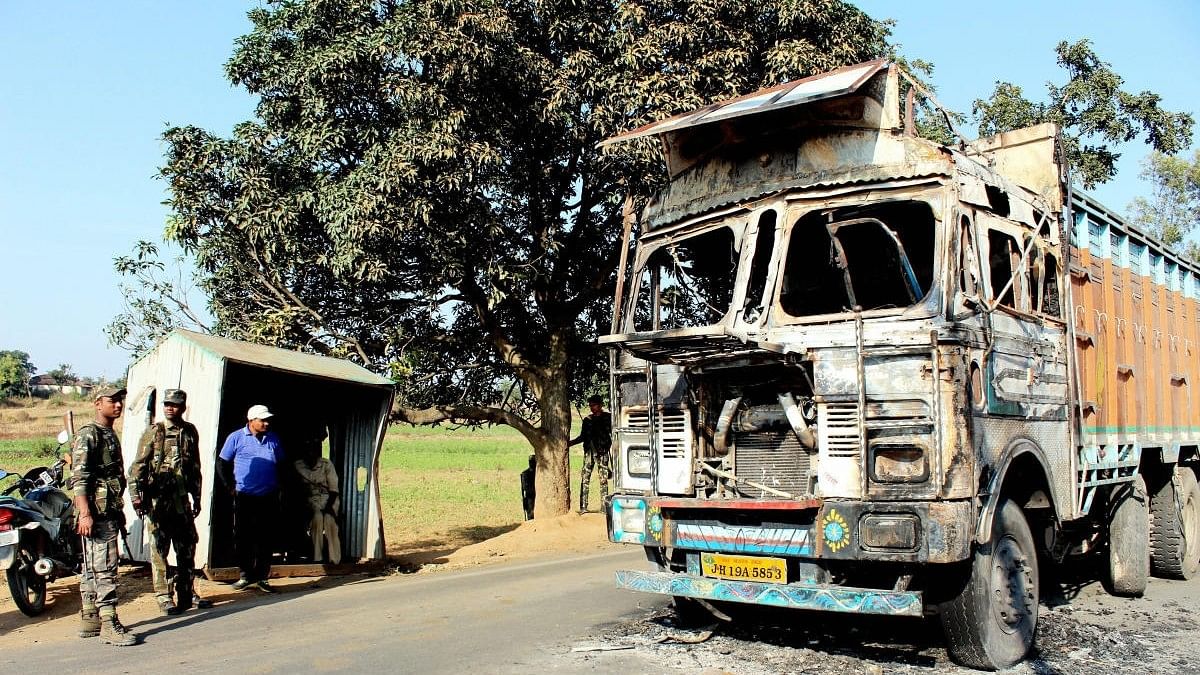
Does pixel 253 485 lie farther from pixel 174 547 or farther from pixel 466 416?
pixel 466 416

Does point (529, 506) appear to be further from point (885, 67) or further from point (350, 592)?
point (885, 67)

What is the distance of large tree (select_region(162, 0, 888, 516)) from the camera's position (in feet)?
38.0

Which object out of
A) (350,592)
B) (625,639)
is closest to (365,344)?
(350,592)

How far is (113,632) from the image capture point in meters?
7.04

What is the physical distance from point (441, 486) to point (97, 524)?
2194cm

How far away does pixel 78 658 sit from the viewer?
6520 mm

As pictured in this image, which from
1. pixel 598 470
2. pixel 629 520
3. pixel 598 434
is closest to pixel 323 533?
pixel 598 434

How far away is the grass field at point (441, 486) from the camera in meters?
17.4

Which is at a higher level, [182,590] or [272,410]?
[272,410]

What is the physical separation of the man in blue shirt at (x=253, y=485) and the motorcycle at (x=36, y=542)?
4.51 ft

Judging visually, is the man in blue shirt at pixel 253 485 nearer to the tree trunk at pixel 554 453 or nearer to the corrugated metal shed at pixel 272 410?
the corrugated metal shed at pixel 272 410

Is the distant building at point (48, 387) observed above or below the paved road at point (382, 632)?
above

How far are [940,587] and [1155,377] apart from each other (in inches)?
192

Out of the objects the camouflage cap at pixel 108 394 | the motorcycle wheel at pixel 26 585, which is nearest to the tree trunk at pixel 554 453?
the motorcycle wheel at pixel 26 585
